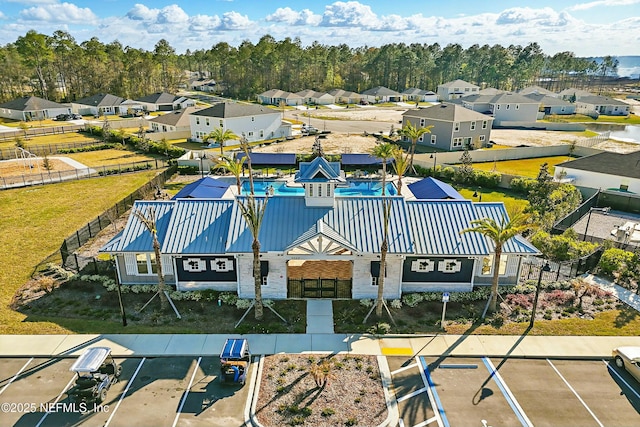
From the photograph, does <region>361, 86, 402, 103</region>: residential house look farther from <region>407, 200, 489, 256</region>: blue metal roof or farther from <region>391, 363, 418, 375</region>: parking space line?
<region>391, 363, 418, 375</region>: parking space line

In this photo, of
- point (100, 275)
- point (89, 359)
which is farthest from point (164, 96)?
point (89, 359)

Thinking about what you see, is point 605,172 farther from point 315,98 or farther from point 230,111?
point 315,98

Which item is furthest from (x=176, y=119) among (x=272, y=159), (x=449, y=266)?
(x=449, y=266)

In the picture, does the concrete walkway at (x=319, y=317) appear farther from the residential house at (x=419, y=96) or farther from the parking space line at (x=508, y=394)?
the residential house at (x=419, y=96)

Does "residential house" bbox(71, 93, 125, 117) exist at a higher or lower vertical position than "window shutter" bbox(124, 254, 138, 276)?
higher

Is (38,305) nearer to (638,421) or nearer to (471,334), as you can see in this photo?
(471,334)

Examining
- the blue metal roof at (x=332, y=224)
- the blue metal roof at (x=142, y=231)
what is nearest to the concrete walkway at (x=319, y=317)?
the blue metal roof at (x=332, y=224)

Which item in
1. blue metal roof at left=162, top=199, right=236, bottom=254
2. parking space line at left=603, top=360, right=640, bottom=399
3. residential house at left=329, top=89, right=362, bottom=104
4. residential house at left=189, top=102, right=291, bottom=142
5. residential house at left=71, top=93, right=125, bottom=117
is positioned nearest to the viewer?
parking space line at left=603, top=360, right=640, bottom=399

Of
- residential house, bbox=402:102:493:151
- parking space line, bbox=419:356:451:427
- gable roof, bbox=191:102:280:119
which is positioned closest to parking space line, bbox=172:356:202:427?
parking space line, bbox=419:356:451:427
